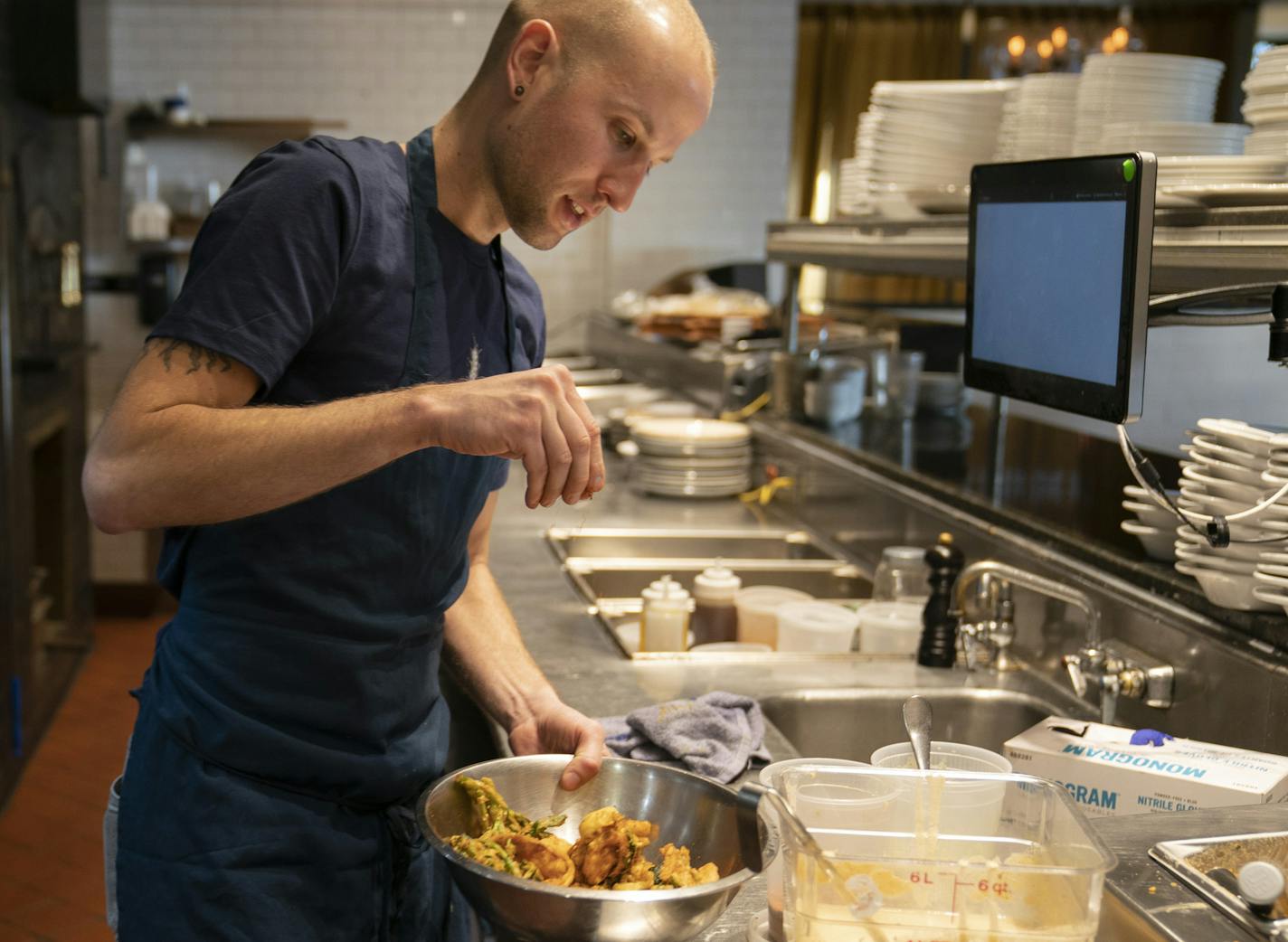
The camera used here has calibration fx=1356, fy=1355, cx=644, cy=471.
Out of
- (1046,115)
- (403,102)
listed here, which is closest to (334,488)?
(1046,115)

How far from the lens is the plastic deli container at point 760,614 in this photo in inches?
107

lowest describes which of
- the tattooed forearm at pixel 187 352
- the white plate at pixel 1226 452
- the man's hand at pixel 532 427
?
the white plate at pixel 1226 452

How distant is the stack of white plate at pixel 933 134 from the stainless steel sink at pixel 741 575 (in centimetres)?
86

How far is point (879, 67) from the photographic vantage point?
Result: 8.47 metres

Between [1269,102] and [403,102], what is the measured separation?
20.7 feet

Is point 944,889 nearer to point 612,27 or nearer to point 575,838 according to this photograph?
point 575,838

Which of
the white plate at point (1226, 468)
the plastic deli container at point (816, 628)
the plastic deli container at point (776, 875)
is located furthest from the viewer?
the plastic deli container at point (816, 628)

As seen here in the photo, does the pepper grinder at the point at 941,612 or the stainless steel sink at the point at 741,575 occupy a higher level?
the pepper grinder at the point at 941,612

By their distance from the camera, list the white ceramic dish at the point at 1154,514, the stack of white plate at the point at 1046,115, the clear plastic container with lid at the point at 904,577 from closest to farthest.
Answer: the white ceramic dish at the point at 1154,514, the stack of white plate at the point at 1046,115, the clear plastic container with lid at the point at 904,577

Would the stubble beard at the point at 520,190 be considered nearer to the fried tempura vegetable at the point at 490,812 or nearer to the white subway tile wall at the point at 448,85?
the fried tempura vegetable at the point at 490,812

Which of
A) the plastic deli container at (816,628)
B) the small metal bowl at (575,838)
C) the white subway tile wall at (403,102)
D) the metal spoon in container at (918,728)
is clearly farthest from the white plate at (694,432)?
the white subway tile wall at (403,102)

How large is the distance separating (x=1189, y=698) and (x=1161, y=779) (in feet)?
1.25

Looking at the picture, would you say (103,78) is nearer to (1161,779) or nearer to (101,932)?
(101,932)

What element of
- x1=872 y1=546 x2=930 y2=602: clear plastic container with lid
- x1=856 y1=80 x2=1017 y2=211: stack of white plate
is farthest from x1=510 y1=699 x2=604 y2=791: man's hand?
x1=856 y1=80 x2=1017 y2=211: stack of white plate
